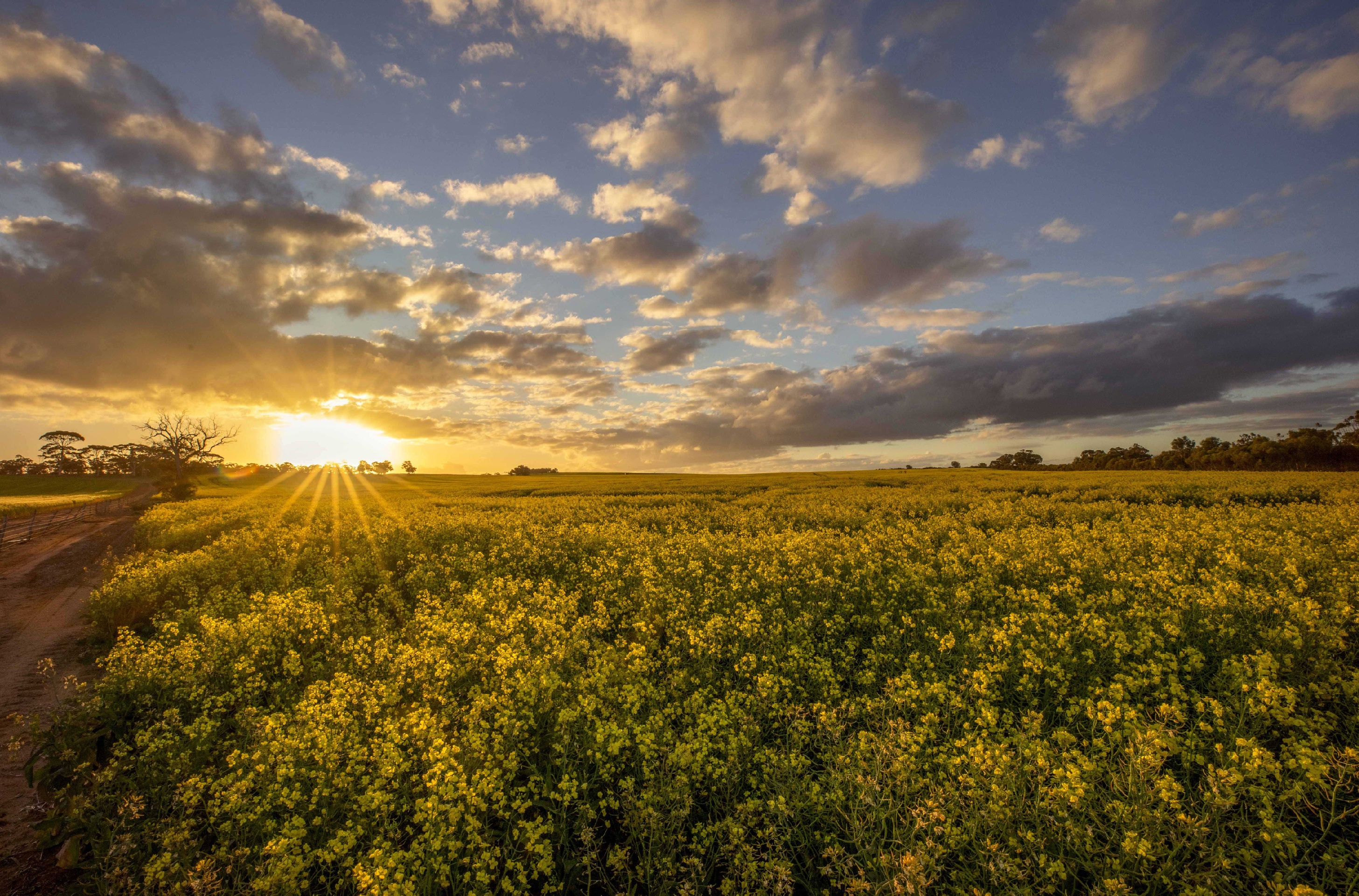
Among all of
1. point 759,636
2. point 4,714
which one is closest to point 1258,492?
point 759,636

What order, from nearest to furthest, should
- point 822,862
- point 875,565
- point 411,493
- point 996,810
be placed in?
1. point 996,810
2. point 822,862
3. point 875,565
4. point 411,493

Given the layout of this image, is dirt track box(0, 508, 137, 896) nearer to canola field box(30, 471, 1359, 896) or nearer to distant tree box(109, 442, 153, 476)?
canola field box(30, 471, 1359, 896)

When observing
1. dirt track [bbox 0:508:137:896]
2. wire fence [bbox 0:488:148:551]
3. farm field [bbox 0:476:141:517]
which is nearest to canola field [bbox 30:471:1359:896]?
dirt track [bbox 0:508:137:896]

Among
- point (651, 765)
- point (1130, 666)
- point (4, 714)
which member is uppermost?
point (1130, 666)

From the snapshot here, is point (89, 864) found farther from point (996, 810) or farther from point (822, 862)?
point (996, 810)

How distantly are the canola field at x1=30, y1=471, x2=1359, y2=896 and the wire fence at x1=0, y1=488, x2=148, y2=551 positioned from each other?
33.9m

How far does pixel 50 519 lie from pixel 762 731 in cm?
5795

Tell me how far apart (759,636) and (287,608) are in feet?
27.9

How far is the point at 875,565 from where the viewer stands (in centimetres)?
1030

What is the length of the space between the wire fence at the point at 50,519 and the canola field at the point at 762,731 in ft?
111

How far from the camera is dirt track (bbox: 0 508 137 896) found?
6453mm

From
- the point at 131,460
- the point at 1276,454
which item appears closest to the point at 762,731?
the point at 1276,454

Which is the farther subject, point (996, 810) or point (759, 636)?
point (759, 636)

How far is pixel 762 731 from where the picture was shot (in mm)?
6574
